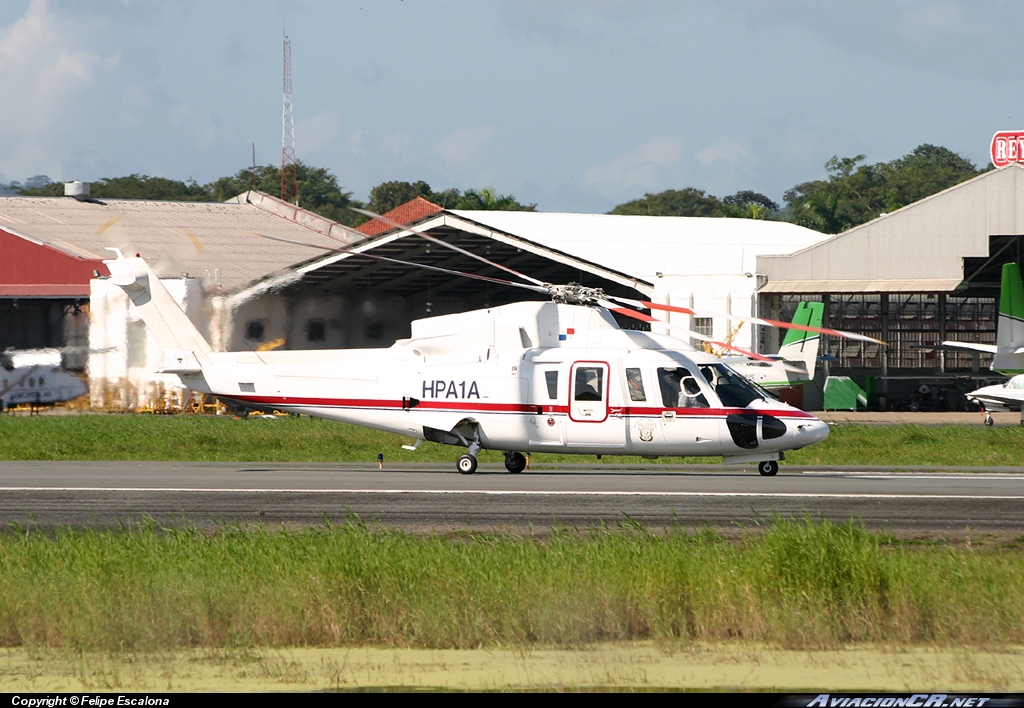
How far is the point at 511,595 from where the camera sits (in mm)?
9562

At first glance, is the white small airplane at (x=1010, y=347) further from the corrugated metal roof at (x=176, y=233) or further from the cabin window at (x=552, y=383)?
the corrugated metal roof at (x=176, y=233)

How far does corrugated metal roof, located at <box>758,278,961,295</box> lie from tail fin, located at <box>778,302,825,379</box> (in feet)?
8.95

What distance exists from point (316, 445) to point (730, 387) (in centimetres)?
1248

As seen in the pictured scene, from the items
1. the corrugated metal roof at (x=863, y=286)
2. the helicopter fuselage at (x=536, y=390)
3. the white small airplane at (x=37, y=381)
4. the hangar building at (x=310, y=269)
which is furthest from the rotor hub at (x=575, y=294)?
the white small airplane at (x=37, y=381)

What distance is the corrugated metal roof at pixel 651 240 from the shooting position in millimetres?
46719

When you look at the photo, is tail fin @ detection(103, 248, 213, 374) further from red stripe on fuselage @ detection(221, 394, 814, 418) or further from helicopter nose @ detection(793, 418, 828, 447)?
helicopter nose @ detection(793, 418, 828, 447)

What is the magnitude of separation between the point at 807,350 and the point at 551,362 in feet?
71.2

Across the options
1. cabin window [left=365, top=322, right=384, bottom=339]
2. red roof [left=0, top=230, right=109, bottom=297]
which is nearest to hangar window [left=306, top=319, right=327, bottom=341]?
cabin window [left=365, top=322, right=384, bottom=339]

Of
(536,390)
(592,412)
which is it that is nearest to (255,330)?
(536,390)

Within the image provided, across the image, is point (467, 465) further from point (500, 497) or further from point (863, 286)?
point (863, 286)

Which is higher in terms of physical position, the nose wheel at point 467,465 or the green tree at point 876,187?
the green tree at point 876,187

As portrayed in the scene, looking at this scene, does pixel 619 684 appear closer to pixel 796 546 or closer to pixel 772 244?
pixel 796 546

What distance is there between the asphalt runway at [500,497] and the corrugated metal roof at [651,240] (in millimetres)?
24097

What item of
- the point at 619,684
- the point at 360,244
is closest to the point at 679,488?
the point at 619,684
